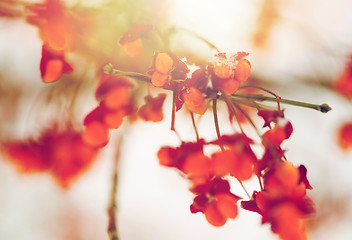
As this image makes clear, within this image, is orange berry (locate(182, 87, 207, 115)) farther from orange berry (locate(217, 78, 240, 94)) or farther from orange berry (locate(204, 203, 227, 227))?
orange berry (locate(204, 203, 227, 227))

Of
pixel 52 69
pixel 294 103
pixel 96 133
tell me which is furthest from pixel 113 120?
pixel 294 103

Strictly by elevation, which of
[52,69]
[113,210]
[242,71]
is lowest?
[113,210]

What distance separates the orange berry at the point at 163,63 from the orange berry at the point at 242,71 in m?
0.10

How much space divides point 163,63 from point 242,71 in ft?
0.39

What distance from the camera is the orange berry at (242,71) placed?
45 centimetres

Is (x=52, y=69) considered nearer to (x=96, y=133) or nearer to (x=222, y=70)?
(x=96, y=133)

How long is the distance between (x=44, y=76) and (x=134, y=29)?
18 centimetres

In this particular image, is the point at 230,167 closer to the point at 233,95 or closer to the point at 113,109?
the point at 233,95

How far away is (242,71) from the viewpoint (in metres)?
0.45

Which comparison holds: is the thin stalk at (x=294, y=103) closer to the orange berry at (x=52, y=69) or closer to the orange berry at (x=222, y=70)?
the orange berry at (x=222, y=70)

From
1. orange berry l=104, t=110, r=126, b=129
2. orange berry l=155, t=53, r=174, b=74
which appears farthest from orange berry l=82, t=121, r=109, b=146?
orange berry l=155, t=53, r=174, b=74

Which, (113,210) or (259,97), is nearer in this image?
(259,97)

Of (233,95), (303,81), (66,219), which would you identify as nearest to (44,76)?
(233,95)

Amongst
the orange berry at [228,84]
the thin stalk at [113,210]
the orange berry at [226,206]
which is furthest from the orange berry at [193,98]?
the thin stalk at [113,210]
